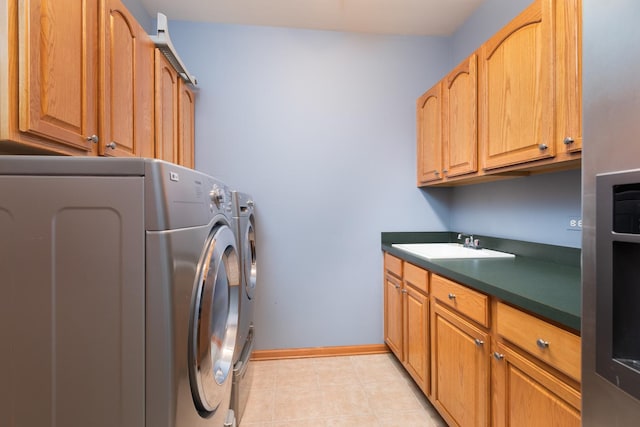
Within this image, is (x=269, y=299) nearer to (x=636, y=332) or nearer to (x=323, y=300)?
(x=323, y=300)

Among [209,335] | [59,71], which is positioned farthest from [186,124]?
[209,335]

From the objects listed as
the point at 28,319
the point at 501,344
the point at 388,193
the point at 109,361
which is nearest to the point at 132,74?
the point at 28,319

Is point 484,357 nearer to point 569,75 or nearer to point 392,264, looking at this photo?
point 392,264

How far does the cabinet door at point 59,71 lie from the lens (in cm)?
87

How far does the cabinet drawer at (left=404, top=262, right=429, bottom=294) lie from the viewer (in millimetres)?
1666

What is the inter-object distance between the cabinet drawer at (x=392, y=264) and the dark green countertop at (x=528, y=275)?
0.27ft

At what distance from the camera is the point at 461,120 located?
1804mm

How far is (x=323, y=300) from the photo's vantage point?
2.39m

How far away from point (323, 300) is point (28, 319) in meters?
1.93

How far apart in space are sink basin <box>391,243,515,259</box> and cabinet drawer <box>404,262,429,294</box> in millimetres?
92

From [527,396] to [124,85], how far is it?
2100 millimetres

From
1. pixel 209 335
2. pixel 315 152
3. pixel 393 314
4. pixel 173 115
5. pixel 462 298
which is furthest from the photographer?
pixel 315 152

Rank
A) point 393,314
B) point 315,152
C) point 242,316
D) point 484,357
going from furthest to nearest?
point 315,152, point 393,314, point 242,316, point 484,357

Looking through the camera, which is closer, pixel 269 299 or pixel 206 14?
pixel 206 14
